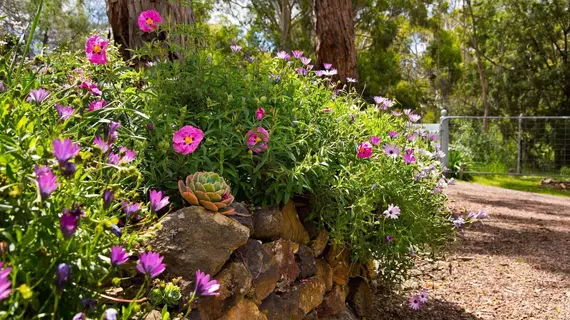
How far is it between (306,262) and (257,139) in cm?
62

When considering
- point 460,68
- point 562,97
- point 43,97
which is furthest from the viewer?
point 460,68

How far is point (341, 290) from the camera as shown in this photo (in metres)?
2.80

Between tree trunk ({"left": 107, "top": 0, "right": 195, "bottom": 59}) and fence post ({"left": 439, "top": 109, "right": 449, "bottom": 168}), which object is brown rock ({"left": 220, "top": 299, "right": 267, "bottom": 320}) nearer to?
tree trunk ({"left": 107, "top": 0, "right": 195, "bottom": 59})

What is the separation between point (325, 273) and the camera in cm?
266

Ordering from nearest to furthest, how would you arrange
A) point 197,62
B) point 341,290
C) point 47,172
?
point 47,172 → point 197,62 → point 341,290

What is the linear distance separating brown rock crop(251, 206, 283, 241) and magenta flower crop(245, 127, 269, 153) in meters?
0.25

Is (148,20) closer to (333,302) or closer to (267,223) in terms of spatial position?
(267,223)

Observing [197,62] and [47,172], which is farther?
[197,62]

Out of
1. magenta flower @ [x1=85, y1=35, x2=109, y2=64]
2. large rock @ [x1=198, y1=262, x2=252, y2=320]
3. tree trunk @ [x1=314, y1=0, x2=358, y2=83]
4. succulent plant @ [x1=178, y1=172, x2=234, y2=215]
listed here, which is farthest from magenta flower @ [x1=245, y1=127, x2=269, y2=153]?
tree trunk @ [x1=314, y1=0, x2=358, y2=83]

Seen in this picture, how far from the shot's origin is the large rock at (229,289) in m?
1.81

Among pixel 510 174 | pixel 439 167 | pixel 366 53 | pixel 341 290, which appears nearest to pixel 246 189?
pixel 341 290

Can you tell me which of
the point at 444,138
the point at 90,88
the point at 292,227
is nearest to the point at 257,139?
the point at 292,227

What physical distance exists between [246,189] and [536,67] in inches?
611

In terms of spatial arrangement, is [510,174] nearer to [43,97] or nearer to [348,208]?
[348,208]
